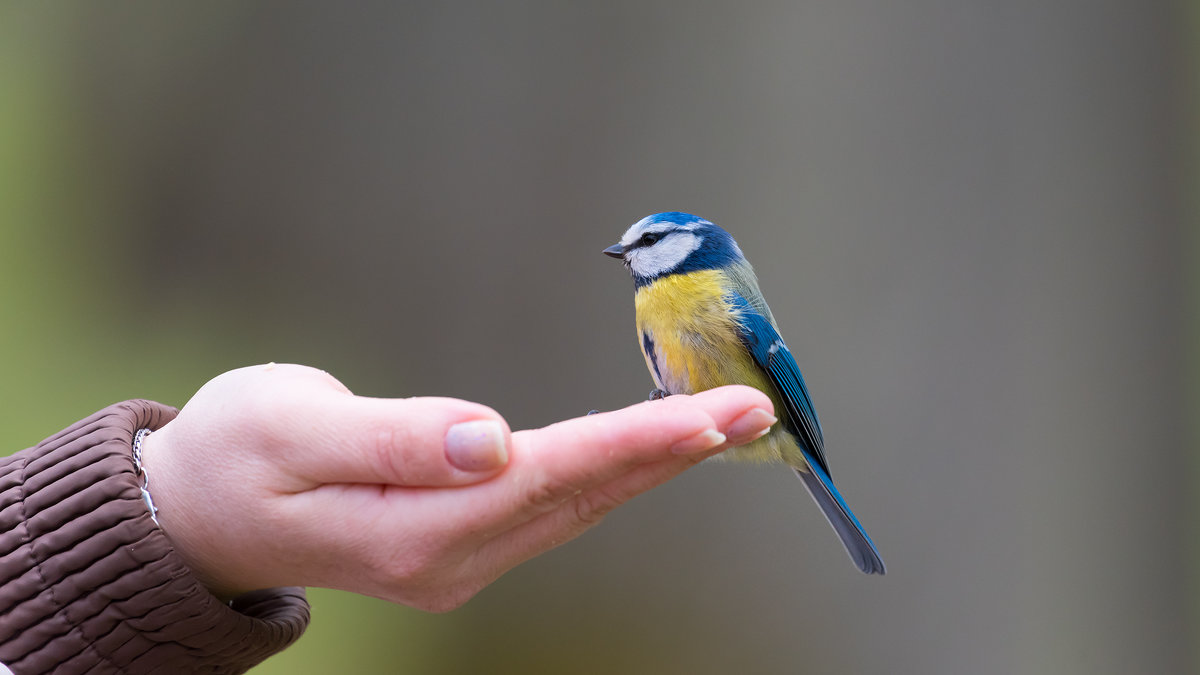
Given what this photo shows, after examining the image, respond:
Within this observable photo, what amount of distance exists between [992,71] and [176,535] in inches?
63.0

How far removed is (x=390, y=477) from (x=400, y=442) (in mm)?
38

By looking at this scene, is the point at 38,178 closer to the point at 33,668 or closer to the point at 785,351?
the point at 33,668

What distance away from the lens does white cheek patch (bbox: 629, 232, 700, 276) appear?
0.94 meters

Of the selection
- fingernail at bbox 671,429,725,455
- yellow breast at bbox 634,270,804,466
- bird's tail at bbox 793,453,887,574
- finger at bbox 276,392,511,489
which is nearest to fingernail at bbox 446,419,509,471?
finger at bbox 276,392,511,489

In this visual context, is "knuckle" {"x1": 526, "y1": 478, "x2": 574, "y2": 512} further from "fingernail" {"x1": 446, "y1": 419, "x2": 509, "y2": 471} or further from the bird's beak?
the bird's beak

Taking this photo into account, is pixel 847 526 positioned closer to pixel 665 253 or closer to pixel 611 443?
pixel 665 253

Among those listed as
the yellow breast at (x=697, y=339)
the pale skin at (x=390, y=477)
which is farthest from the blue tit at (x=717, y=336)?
the pale skin at (x=390, y=477)

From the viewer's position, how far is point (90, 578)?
0.61m

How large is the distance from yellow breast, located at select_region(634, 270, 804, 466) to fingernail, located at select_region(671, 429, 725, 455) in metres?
0.33

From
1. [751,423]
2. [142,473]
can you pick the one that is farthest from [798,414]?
[142,473]

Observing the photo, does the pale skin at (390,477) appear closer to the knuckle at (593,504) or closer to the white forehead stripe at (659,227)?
the knuckle at (593,504)

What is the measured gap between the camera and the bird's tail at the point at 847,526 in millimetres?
945

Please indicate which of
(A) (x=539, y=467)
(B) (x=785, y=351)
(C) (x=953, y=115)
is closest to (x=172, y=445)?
(A) (x=539, y=467)

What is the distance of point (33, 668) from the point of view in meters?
0.62
